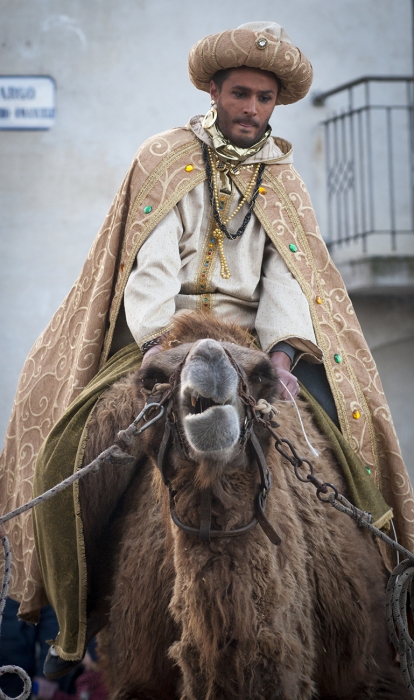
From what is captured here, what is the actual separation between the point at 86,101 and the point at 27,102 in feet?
1.89

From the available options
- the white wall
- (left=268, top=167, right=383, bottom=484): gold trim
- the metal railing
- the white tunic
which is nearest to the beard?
the white tunic

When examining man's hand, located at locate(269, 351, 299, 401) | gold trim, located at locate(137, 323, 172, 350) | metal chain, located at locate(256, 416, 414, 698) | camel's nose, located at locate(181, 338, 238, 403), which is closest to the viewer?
camel's nose, located at locate(181, 338, 238, 403)

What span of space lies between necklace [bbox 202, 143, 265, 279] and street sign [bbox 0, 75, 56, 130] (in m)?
5.46

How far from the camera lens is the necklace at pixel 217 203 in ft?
13.5

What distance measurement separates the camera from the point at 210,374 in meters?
2.74

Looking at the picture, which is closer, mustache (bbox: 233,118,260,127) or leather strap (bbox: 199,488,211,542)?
leather strap (bbox: 199,488,211,542)

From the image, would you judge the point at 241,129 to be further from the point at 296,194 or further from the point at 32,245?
the point at 32,245

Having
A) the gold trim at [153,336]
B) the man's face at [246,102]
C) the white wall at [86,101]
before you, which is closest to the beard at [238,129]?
the man's face at [246,102]

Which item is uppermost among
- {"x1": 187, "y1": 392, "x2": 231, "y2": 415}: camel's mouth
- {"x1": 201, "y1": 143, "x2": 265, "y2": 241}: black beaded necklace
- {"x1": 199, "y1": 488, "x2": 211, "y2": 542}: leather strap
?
{"x1": 201, "y1": 143, "x2": 265, "y2": 241}: black beaded necklace

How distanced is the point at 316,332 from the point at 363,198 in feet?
17.7

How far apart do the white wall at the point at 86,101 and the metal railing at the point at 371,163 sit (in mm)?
528

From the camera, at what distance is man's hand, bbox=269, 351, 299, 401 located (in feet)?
11.9

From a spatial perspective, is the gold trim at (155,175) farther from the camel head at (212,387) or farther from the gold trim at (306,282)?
the camel head at (212,387)

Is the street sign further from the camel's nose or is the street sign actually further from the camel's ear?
the camel's nose
